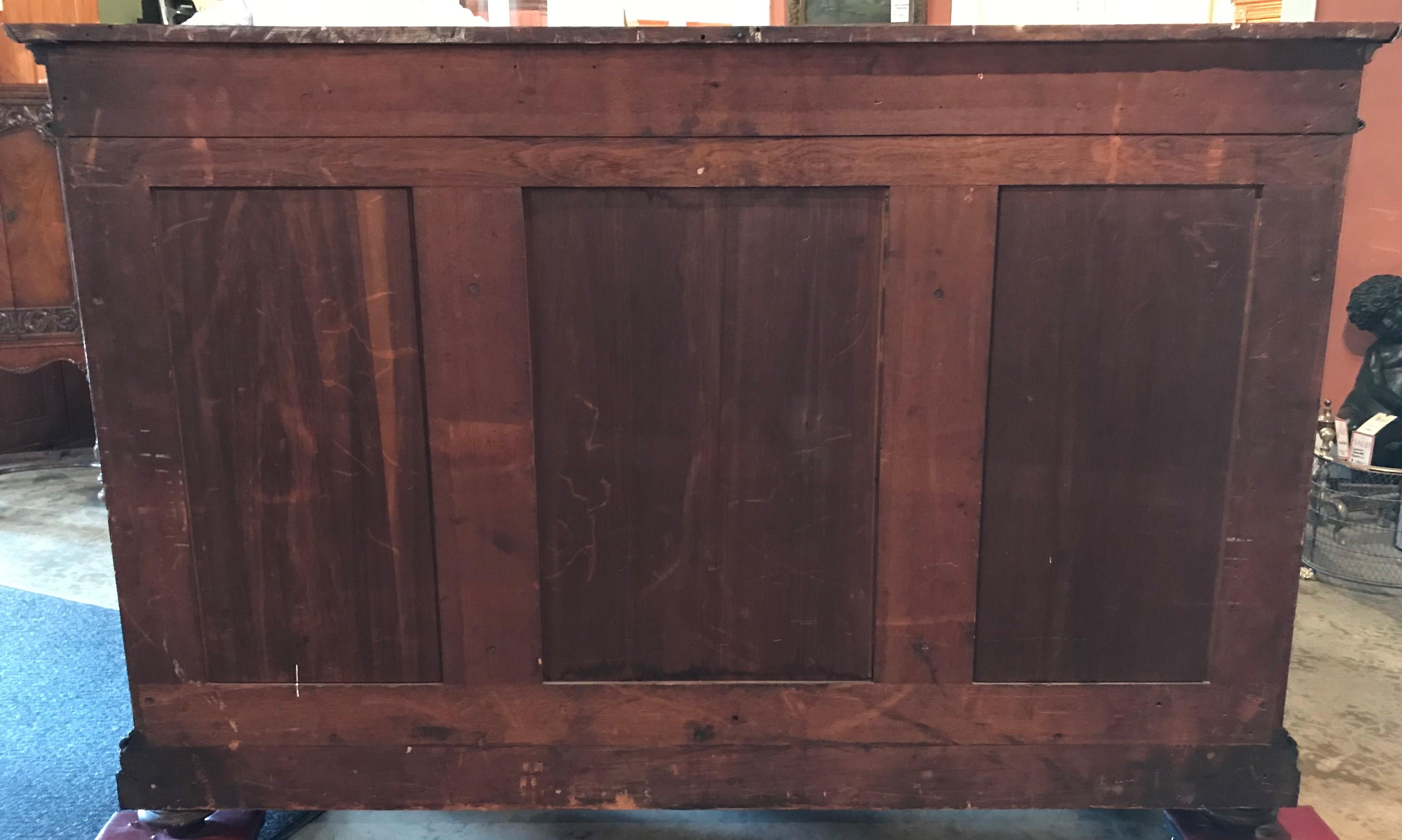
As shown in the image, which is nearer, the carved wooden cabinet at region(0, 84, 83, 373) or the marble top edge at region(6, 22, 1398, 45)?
the marble top edge at region(6, 22, 1398, 45)

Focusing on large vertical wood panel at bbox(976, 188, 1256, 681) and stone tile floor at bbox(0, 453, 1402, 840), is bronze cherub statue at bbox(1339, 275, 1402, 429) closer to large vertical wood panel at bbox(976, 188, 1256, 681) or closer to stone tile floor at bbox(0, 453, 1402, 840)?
stone tile floor at bbox(0, 453, 1402, 840)

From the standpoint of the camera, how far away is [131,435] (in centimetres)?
106

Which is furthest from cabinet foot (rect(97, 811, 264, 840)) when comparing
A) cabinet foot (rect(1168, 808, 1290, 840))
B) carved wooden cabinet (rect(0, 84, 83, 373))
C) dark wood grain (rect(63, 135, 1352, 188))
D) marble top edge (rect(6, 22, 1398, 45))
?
carved wooden cabinet (rect(0, 84, 83, 373))

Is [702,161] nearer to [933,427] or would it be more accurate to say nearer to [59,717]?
[933,427]

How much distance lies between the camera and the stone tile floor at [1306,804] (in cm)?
128

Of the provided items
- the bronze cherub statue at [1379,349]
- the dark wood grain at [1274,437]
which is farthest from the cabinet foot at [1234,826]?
the bronze cherub statue at [1379,349]

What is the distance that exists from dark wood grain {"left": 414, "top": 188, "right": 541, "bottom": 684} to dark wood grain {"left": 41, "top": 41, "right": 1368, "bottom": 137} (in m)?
0.11

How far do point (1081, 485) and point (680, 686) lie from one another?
52 cm

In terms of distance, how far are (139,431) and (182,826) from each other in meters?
0.50

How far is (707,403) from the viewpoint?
1068 mm

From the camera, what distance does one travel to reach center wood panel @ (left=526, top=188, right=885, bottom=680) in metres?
1.03

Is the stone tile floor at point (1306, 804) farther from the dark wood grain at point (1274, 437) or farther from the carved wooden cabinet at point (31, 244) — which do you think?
the carved wooden cabinet at point (31, 244)

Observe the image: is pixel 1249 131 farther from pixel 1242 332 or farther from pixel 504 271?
pixel 504 271

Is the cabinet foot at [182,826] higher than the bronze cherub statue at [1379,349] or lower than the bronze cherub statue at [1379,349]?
lower
